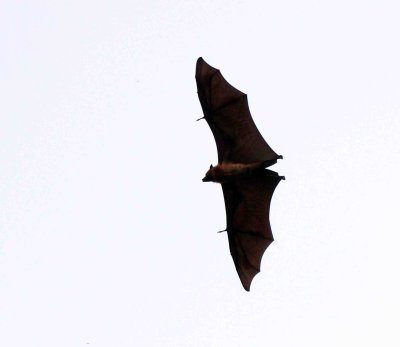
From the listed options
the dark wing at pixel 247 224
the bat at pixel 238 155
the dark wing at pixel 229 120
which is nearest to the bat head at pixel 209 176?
the bat at pixel 238 155

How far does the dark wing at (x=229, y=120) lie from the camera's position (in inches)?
1250

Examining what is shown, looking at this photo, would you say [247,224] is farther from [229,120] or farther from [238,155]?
[229,120]

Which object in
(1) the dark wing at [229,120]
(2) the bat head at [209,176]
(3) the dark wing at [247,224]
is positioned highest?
(1) the dark wing at [229,120]

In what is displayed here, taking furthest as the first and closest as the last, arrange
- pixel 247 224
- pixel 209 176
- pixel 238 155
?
pixel 247 224
pixel 238 155
pixel 209 176

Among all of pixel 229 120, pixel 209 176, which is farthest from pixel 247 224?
pixel 229 120

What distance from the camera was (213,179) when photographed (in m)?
32.4

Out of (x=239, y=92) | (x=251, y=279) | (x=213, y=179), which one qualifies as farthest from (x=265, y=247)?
(x=239, y=92)

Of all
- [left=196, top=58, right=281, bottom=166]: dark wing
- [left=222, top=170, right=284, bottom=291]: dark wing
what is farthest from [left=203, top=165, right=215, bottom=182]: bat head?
[left=222, top=170, right=284, bottom=291]: dark wing

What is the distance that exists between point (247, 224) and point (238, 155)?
3364 mm

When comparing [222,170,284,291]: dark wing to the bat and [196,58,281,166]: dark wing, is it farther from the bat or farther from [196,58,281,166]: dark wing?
[196,58,281,166]: dark wing

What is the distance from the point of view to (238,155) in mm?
32438

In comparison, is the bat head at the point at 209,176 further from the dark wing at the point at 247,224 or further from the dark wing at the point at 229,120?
the dark wing at the point at 247,224

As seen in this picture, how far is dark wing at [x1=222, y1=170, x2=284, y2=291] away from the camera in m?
33.4

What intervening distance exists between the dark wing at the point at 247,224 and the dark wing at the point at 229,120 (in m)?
1.36
